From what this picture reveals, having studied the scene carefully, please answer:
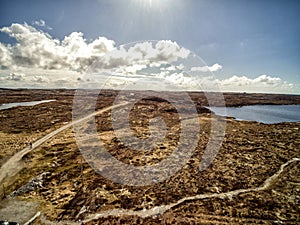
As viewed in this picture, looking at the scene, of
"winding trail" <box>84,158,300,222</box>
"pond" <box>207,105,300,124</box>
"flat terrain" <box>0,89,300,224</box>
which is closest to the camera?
"flat terrain" <box>0,89,300,224</box>

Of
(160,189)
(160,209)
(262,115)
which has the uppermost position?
(262,115)

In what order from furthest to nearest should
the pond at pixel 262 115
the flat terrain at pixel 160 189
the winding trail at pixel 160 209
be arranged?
the pond at pixel 262 115, the winding trail at pixel 160 209, the flat terrain at pixel 160 189

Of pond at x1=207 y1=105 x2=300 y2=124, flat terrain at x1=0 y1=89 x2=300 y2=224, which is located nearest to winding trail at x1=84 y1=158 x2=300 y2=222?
flat terrain at x1=0 y1=89 x2=300 y2=224

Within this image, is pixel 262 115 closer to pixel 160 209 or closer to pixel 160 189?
pixel 160 189

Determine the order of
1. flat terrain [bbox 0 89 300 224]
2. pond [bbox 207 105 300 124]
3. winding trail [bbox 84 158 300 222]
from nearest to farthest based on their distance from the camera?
flat terrain [bbox 0 89 300 224], winding trail [bbox 84 158 300 222], pond [bbox 207 105 300 124]

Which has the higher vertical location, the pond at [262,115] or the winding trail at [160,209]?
the pond at [262,115]

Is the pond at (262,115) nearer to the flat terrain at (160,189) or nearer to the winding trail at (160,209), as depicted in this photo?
the flat terrain at (160,189)

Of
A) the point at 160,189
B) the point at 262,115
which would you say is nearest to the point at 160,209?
the point at 160,189

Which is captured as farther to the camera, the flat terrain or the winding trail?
the winding trail

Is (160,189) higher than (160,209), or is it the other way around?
(160,189)

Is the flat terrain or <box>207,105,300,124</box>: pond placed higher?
<box>207,105,300,124</box>: pond

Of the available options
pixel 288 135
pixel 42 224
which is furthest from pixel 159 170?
pixel 288 135

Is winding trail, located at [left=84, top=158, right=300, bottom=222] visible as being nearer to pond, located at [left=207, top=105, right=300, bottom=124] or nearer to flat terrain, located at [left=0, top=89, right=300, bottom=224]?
flat terrain, located at [left=0, top=89, right=300, bottom=224]

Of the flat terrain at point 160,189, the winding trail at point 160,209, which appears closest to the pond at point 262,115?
the flat terrain at point 160,189
